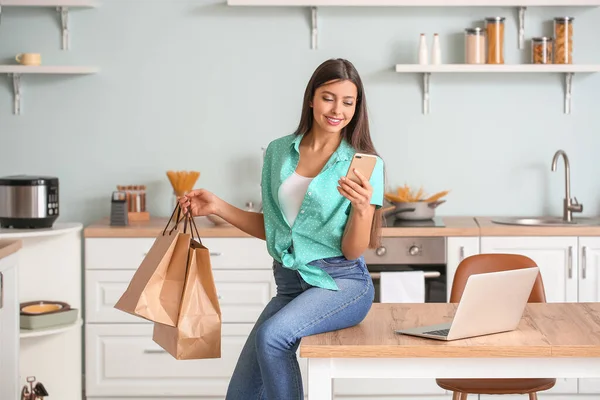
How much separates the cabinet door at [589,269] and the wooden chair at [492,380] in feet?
3.04

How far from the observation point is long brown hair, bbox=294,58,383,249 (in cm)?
230

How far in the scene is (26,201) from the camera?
378cm

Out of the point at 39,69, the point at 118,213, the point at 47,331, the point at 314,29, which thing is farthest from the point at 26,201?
the point at 314,29

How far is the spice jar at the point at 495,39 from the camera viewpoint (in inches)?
167

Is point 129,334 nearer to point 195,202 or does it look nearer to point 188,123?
point 188,123

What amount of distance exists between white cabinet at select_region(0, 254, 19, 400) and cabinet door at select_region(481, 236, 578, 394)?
197 cm

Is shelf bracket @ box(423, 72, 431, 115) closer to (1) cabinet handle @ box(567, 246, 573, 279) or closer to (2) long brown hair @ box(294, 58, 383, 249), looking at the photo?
(1) cabinet handle @ box(567, 246, 573, 279)

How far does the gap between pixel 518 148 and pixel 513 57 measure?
44 cm

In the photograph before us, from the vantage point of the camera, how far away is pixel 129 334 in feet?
13.0

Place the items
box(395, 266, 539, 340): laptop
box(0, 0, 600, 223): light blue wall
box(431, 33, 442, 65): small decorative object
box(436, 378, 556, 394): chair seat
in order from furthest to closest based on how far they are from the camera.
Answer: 1. box(0, 0, 600, 223): light blue wall
2. box(431, 33, 442, 65): small decorative object
3. box(436, 378, 556, 394): chair seat
4. box(395, 266, 539, 340): laptop

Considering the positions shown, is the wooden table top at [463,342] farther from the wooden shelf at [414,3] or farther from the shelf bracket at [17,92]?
the shelf bracket at [17,92]

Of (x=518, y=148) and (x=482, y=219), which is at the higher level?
(x=518, y=148)

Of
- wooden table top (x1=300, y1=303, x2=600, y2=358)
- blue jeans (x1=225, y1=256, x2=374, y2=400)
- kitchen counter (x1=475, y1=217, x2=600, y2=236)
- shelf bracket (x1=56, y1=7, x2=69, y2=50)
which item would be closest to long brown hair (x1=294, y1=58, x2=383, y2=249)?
blue jeans (x1=225, y1=256, x2=374, y2=400)

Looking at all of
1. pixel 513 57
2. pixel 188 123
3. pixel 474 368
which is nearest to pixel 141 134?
pixel 188 123
